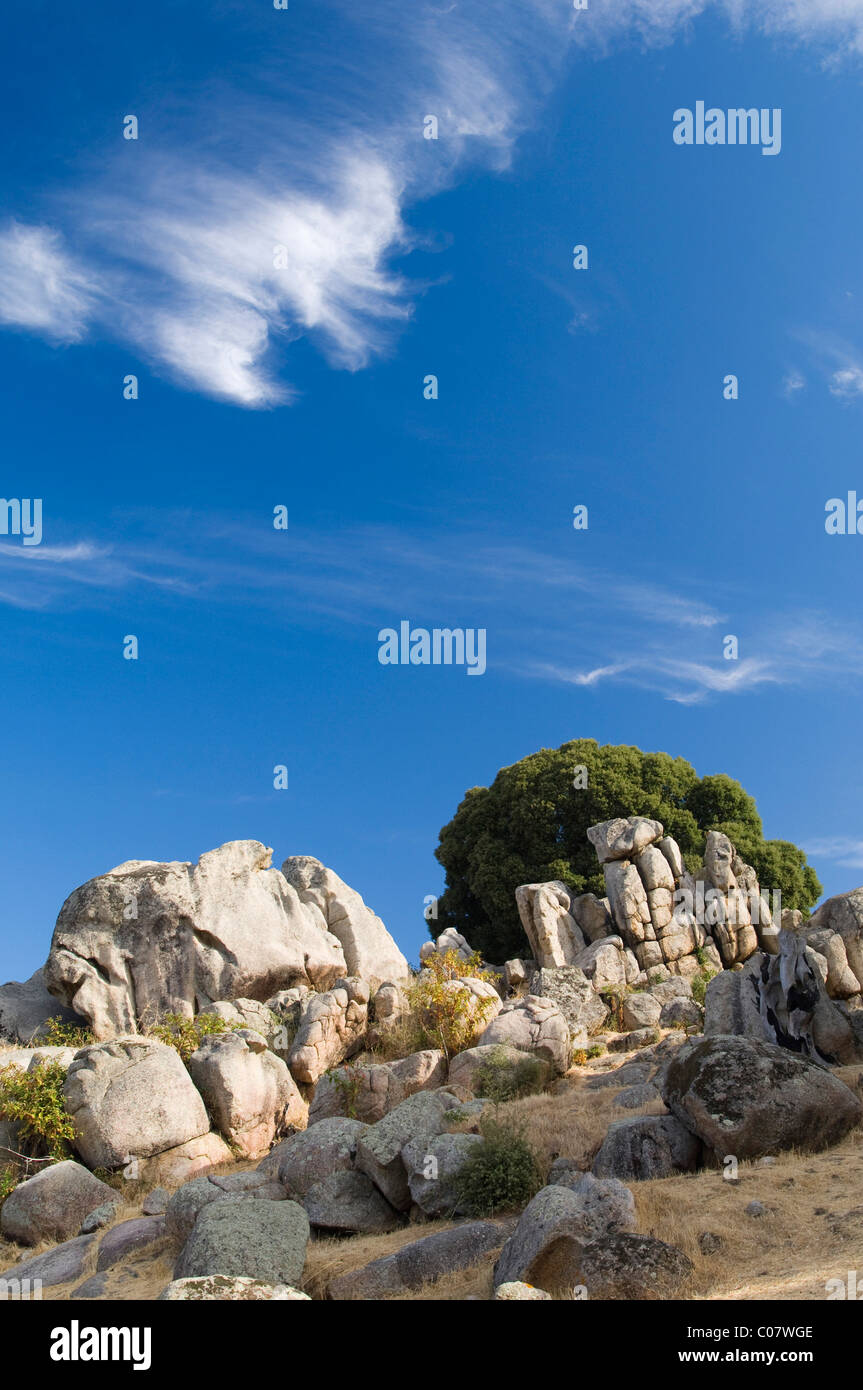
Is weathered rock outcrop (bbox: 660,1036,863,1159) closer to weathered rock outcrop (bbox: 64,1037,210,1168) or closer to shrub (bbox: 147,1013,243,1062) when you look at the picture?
weathered rock outcrop (bbox: 64,1037,210,1168)

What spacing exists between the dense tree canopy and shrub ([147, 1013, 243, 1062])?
18253 millimetres

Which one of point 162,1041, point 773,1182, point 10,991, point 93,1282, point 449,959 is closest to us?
point 773,1182

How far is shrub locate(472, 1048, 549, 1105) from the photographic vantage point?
2106cm

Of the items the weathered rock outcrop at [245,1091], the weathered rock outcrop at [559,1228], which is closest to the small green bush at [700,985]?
the weathered rock outcrop at [245,1091]

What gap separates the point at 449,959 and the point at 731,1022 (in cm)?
1001

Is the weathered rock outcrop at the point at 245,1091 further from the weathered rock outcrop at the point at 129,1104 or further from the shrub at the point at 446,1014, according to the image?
the shrub at the point at 446,1014

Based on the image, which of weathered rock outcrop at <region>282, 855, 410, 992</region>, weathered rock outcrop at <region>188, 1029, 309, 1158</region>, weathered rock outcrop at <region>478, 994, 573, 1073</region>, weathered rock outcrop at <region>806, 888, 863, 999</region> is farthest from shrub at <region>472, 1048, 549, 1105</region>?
weathered rock outcrop at <region>282, 855, 410, 992</region>

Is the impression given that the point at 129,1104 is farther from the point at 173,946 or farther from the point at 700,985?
the point at 700,985

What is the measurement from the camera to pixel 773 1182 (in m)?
13.4

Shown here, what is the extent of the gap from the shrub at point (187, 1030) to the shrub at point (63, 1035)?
7.37 feet
